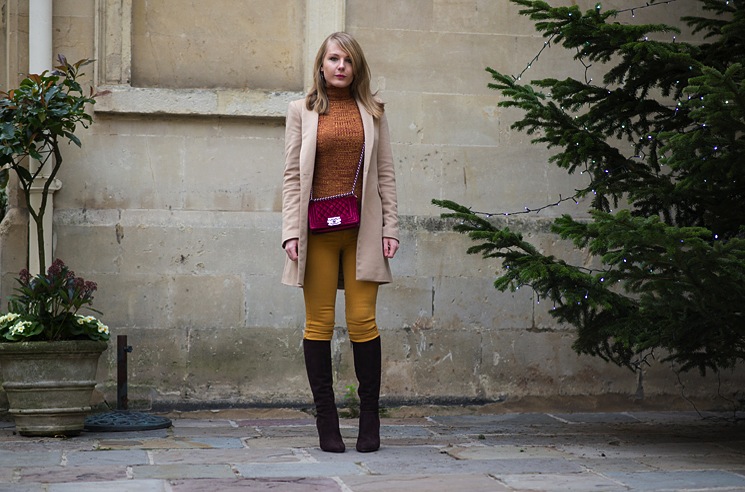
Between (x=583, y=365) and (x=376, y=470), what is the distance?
98.9 inches

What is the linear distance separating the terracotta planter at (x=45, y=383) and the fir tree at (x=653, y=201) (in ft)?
6.20

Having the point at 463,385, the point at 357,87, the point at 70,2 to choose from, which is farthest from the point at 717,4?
the point at 70,2

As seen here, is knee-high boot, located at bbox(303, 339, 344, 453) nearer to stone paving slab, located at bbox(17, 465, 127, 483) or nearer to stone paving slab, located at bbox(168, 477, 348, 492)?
stone paving slab, located at bbox(168, 477, 348, 492)

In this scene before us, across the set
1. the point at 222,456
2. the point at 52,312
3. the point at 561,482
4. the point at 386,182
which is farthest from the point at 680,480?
the point at 52,312

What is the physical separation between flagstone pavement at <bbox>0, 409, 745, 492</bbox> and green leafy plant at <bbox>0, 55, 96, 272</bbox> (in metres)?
1.21

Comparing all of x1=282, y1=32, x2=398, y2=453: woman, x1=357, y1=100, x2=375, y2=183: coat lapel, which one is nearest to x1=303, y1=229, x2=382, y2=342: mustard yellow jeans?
x1=282, y1=32, x2=398, y2=453: woman

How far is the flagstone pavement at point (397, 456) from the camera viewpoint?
3.86 m

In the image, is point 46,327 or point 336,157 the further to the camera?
point 46,327

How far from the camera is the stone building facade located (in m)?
5.84

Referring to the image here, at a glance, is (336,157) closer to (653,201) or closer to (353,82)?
(353,82)

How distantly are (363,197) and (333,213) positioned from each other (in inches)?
6.0

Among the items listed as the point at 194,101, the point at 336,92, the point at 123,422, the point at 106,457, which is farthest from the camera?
the point at 194,101

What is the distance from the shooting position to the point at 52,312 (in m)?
5.22

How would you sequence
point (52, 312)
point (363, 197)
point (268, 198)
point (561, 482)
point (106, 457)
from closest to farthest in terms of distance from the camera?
point (561, 482) < point (106, 457) < point (363, 197) < point (52, 312) < point (268, 198)
